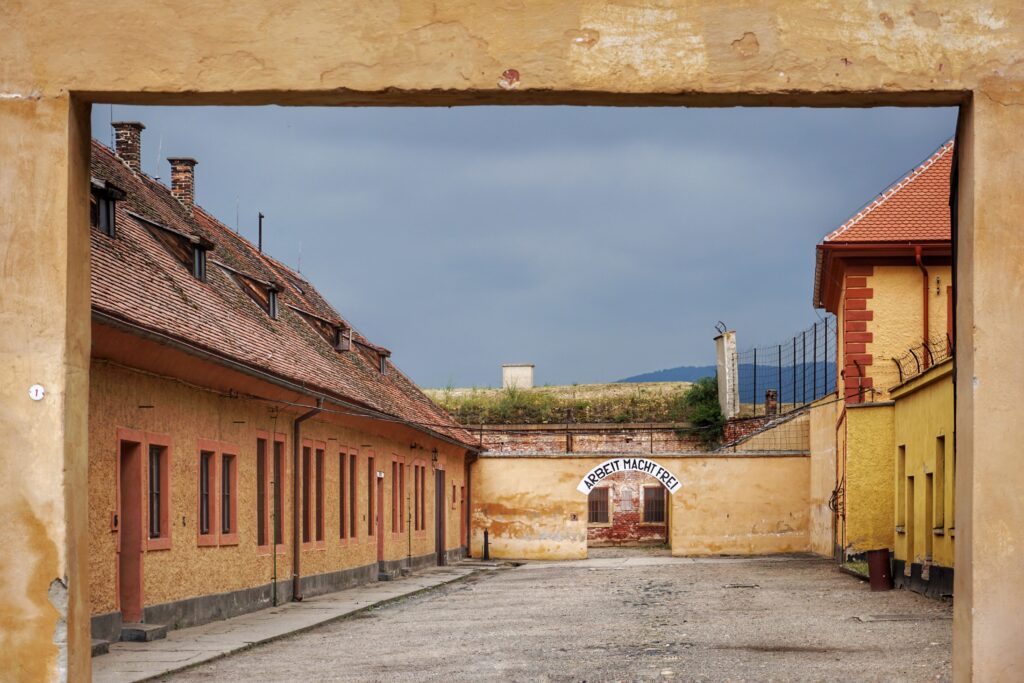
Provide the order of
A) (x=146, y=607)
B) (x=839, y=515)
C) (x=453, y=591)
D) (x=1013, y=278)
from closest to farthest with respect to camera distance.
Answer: (x=1013, y=278) < (x=146, y=607) < (x=453, y=591) < (x=839, y=515)

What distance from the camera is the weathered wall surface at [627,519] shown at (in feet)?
166

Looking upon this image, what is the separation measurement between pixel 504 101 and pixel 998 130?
219cm

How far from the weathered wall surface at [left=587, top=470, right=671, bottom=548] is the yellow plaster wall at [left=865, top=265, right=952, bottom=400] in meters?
18.8

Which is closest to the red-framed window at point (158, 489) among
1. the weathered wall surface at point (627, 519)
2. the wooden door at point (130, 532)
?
the wooden door at point (130, 532)

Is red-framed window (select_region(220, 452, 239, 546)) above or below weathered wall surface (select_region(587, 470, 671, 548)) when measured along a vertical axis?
above

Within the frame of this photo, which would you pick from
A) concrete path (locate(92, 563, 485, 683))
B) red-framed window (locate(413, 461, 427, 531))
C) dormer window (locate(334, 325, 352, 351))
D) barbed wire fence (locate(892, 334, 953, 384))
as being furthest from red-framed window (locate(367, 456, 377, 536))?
barbed wire fence (locate(892, 334, 953, 384))

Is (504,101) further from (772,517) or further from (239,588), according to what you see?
(772,517)

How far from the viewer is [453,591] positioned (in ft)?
91.2

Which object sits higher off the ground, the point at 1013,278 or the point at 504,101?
the point at 504,101

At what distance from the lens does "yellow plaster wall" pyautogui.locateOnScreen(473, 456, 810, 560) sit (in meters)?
42.1

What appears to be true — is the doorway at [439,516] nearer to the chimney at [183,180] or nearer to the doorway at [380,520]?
the doorway at [380,520]

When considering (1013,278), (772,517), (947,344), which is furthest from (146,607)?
(772,517)

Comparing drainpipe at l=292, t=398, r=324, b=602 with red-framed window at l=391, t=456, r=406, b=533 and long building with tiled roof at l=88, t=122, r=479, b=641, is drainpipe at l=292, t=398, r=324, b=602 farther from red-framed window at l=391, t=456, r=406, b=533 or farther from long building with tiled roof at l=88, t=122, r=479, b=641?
red-framed window at l=391, t=456, r=406, b=533

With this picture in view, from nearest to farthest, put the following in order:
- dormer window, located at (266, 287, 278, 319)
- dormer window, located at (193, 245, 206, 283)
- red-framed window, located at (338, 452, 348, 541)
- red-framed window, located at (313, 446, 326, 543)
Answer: dormer window, located at (193, 245, 206, 283) → red-framed window, located at (313, 446, 326, 543) → dormer window, located at (266, 287, 278, 319) → red-framed window, located at (338, 452, 348, 541)
